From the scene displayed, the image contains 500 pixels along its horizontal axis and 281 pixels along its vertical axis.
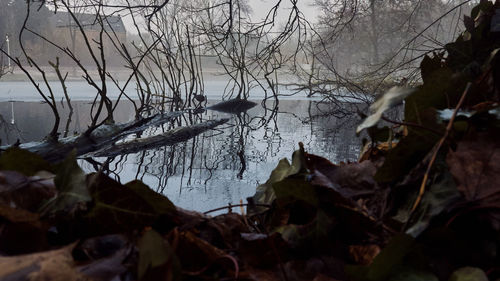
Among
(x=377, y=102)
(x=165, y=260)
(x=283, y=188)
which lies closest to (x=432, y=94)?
(x=377, y=102)

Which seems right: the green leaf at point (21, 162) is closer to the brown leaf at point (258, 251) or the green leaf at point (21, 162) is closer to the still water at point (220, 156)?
the brown leaf at point (258, 251)

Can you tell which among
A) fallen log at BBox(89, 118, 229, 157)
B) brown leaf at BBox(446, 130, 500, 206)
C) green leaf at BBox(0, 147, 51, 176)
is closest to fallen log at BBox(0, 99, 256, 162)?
fallen log at BBox(89, 118, 229, 157)

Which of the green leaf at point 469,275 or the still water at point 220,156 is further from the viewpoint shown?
the still water at point 220,156

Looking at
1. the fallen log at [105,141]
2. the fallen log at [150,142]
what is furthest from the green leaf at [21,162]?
the fallen log at [150,142]

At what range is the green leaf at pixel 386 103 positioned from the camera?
0.36 metres

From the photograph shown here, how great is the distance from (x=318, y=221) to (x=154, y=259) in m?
0.18

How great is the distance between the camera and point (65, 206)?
0.33 meters

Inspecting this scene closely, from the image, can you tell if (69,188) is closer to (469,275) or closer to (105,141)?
(469,275)

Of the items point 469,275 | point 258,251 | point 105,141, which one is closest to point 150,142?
point 105,141

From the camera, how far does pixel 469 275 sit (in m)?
0.30

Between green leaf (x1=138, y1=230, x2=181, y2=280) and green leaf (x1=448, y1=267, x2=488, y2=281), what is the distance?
0.22m

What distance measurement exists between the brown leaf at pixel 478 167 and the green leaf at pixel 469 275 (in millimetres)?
68

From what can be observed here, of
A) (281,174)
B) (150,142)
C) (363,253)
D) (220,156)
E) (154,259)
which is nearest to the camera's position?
(154,259)

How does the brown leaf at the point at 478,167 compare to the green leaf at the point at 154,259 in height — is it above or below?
above
